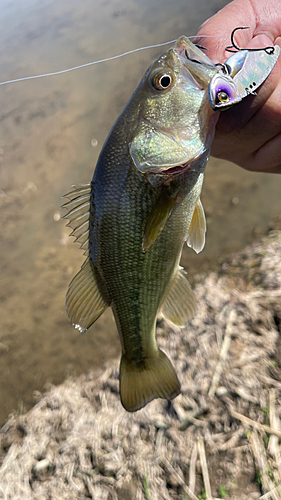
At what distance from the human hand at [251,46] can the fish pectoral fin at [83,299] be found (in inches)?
39.6

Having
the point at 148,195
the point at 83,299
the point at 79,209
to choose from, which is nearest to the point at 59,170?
the point at 79,209

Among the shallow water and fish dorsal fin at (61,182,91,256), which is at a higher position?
fish dorsal fin at (61,182,91,256)

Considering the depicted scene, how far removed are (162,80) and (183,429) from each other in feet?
8.34

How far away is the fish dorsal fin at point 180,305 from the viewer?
164cm

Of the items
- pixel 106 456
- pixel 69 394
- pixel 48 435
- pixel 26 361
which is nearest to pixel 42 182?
pixel 26 361

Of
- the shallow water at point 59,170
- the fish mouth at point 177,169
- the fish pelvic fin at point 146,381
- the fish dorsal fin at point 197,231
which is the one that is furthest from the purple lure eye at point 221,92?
the shallow water at point 59,170

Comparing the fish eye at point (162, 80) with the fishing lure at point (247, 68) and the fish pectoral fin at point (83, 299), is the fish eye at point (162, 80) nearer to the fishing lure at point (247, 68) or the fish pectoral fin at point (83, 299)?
the fishing lure at point (247, 68)

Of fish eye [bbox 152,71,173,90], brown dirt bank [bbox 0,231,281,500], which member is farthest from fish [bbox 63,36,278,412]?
brown dirt bank [bbox 0,231,281,500]

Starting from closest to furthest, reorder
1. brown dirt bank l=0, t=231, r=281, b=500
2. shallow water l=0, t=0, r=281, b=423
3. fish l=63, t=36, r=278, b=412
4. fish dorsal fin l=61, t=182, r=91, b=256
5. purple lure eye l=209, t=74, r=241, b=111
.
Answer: purple lure eye l=209, t=74, r=241, b=111
fish l=63, t=36, r=278, b=412
fish dorsal fin l=61, t=182, r=91, b=256
brown dirt bank l=0, t=231, r=281, b=500
shallow water l=0, t=0, r=281, b=423

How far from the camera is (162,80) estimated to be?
1206 millimetres

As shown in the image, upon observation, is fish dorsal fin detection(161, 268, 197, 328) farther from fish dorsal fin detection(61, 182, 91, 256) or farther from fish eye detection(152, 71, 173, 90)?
fish eye detection(152, 71, 173, 90)

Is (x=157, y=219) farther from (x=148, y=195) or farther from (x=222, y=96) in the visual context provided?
(x=222, y=96)

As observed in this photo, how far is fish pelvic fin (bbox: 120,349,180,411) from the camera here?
66.2 inches

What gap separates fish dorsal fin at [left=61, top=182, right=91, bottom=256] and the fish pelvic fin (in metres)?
0.75
